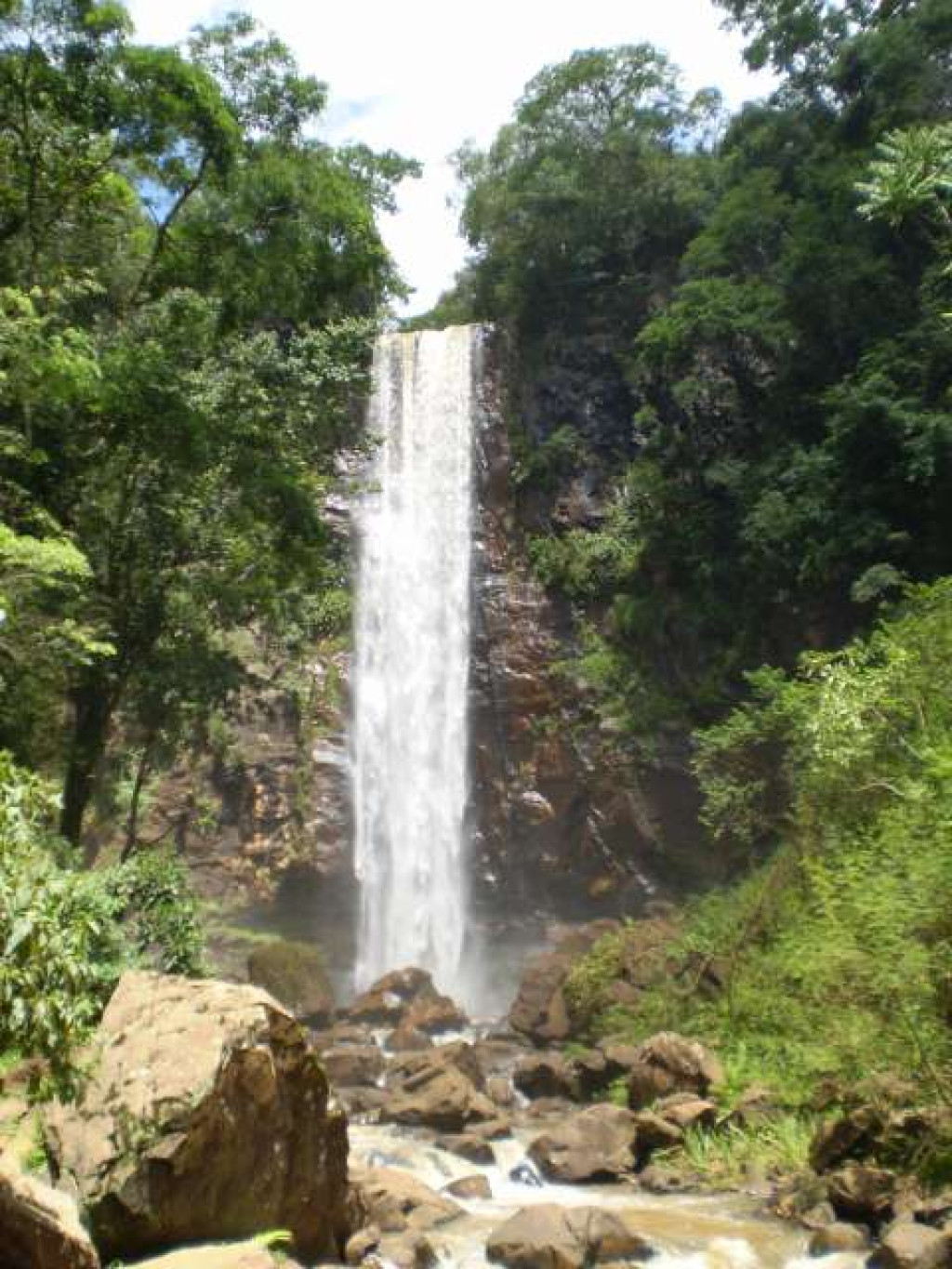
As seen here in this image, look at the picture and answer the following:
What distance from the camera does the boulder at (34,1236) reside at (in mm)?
4699

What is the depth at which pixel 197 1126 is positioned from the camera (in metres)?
5.72

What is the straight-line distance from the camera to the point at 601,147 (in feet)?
87.8

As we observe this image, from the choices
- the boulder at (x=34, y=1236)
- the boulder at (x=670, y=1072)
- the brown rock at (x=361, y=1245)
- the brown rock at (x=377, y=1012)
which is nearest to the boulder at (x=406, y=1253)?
the brown rock at (x=361, y=1245)

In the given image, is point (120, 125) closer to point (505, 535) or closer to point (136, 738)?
point (136, 738)

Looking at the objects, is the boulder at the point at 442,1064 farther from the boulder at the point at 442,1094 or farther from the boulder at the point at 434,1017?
the boulder at the point at 434,1017

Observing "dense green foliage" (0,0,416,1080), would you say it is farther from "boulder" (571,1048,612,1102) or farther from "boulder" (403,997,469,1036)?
"boulder" (403,997,469,1036)

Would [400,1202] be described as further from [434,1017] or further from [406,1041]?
[434,1017]

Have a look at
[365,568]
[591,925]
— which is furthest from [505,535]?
A: [591,925]

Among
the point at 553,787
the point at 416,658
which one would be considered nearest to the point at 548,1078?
the point at 553,787

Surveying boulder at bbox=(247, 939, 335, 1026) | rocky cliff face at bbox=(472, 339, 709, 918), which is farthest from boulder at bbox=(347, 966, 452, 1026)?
rocky cliff face at bbox=(472, 339, 709, 918)

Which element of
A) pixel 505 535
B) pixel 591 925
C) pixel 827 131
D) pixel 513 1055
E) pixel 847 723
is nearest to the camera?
pixel 847 723

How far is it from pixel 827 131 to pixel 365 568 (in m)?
13.5

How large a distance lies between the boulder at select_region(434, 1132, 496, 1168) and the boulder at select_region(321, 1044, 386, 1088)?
9.30 ft

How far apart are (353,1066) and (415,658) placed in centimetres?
1062
